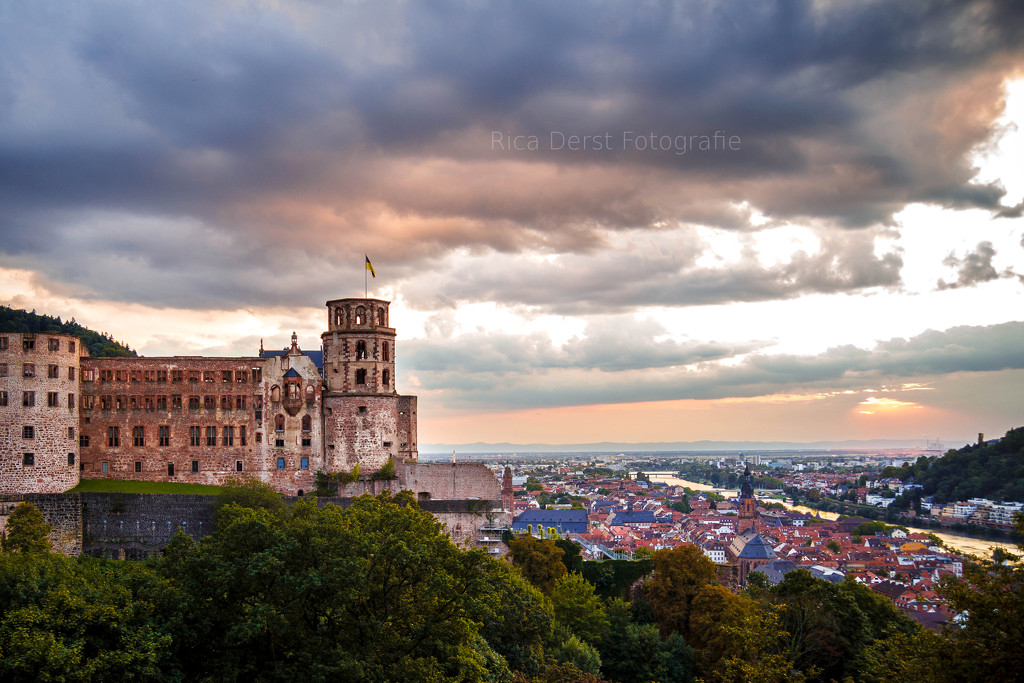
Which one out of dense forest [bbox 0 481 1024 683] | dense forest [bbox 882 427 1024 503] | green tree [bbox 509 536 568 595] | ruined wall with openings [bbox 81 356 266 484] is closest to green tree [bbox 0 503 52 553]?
ruined wall with openings [bbox 81 356 266 484]

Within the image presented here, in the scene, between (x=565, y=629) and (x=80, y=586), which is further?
(x=565, y=629)

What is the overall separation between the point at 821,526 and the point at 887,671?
171 metres

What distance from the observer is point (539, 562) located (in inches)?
2244

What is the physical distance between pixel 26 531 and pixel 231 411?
642 inches

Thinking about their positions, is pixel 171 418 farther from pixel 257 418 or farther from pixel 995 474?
pixel 995 474

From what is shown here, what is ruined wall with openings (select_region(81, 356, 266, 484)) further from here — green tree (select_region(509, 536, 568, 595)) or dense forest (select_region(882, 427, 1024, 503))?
dense forest (select_region(882, 427, 1024, 503))

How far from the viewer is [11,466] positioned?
53.6 meters

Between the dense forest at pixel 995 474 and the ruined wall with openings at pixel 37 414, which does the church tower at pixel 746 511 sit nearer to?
the dense forest at pixel 995 474

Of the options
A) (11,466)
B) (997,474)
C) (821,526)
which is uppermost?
(11,466)

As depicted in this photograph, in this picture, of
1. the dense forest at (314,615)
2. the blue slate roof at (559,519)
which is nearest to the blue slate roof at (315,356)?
the dense forest at (314,615)

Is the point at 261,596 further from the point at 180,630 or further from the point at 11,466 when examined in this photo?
the point at 11,466

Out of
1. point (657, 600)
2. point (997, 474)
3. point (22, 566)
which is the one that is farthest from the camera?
point (997, 474)

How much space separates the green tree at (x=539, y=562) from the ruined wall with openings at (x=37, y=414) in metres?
30.7

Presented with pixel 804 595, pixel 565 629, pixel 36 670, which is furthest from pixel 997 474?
pixel 36 670
